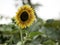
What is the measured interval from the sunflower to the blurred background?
1.04 feet

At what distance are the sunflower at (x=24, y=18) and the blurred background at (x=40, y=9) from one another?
1.04 ft

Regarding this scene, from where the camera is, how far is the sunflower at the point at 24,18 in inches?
28.5

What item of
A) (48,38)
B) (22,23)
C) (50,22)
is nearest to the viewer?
(22,23)

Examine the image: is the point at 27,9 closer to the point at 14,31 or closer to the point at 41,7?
the point at 14,31

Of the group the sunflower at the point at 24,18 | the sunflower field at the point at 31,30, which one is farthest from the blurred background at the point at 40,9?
the sunflower at the point at 24,18

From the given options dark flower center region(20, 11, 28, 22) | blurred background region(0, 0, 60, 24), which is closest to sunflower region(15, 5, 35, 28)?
dark flower center region(20, 11, 28, 22)

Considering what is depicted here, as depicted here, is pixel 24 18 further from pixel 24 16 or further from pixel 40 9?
pixel 40 9

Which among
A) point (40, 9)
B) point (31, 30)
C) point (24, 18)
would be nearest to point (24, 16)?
point (24, 18)

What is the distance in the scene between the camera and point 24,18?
720 mm

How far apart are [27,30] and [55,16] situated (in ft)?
0.87

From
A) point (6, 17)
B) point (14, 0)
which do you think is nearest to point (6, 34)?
point (6, 17)

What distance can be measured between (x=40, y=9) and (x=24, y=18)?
36 centimetres

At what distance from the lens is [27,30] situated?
840 mm

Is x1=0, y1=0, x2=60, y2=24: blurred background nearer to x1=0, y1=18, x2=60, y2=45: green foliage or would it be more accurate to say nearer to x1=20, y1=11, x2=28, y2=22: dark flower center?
x1=0, y1=18, x2=60, y2=45: green foliage
